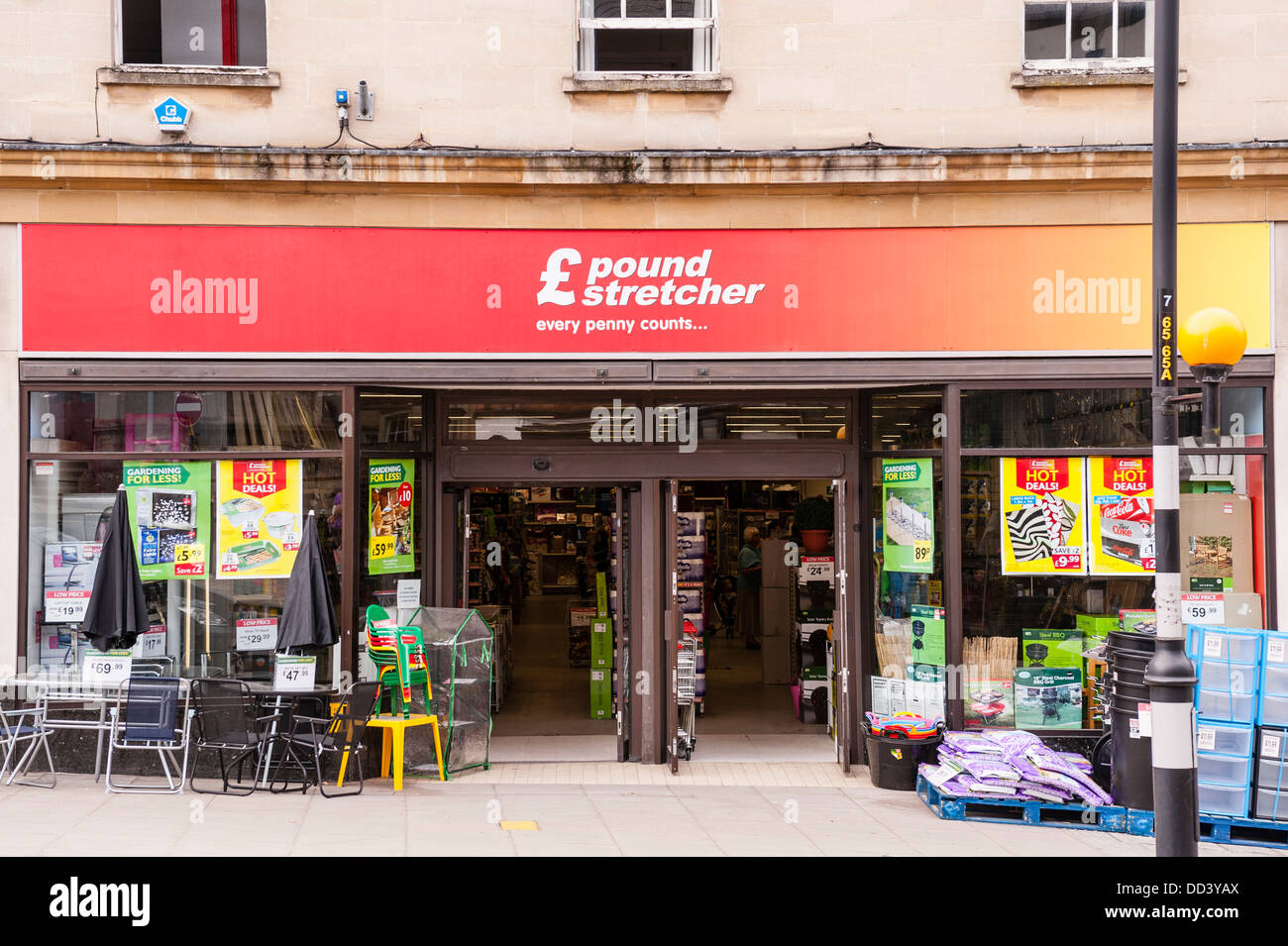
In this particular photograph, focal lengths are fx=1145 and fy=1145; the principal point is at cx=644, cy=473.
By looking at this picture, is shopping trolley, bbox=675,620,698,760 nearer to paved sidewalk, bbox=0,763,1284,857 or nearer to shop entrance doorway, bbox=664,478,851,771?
shop entrance doorway, bbox=664,478,851,771

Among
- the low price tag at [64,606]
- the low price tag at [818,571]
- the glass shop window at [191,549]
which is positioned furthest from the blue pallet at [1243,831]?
the low price tag at [64,606]

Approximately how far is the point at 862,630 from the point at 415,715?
419cm

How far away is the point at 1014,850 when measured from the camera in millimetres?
8016

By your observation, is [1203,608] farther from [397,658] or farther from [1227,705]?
[397,658]

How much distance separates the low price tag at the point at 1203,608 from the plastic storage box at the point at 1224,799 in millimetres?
2004

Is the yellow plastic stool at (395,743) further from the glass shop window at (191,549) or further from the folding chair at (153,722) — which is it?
the folding chair at (153,722)

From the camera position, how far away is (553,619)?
19.5 metres

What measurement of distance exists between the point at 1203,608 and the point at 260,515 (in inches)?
328

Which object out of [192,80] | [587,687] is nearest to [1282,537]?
[587,687]

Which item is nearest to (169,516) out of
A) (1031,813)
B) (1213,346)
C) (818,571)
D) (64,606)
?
(64,606)

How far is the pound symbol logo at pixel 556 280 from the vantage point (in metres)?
10.0

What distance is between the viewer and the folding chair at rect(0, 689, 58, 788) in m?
9.36

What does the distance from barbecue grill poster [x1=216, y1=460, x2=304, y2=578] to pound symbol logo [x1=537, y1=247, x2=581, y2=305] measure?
8.54 feet

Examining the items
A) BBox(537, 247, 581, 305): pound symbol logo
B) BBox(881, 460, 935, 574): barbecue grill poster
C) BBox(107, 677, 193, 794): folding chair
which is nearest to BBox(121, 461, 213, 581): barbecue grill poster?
BBox(107, 677, 193, 794): folding chair
